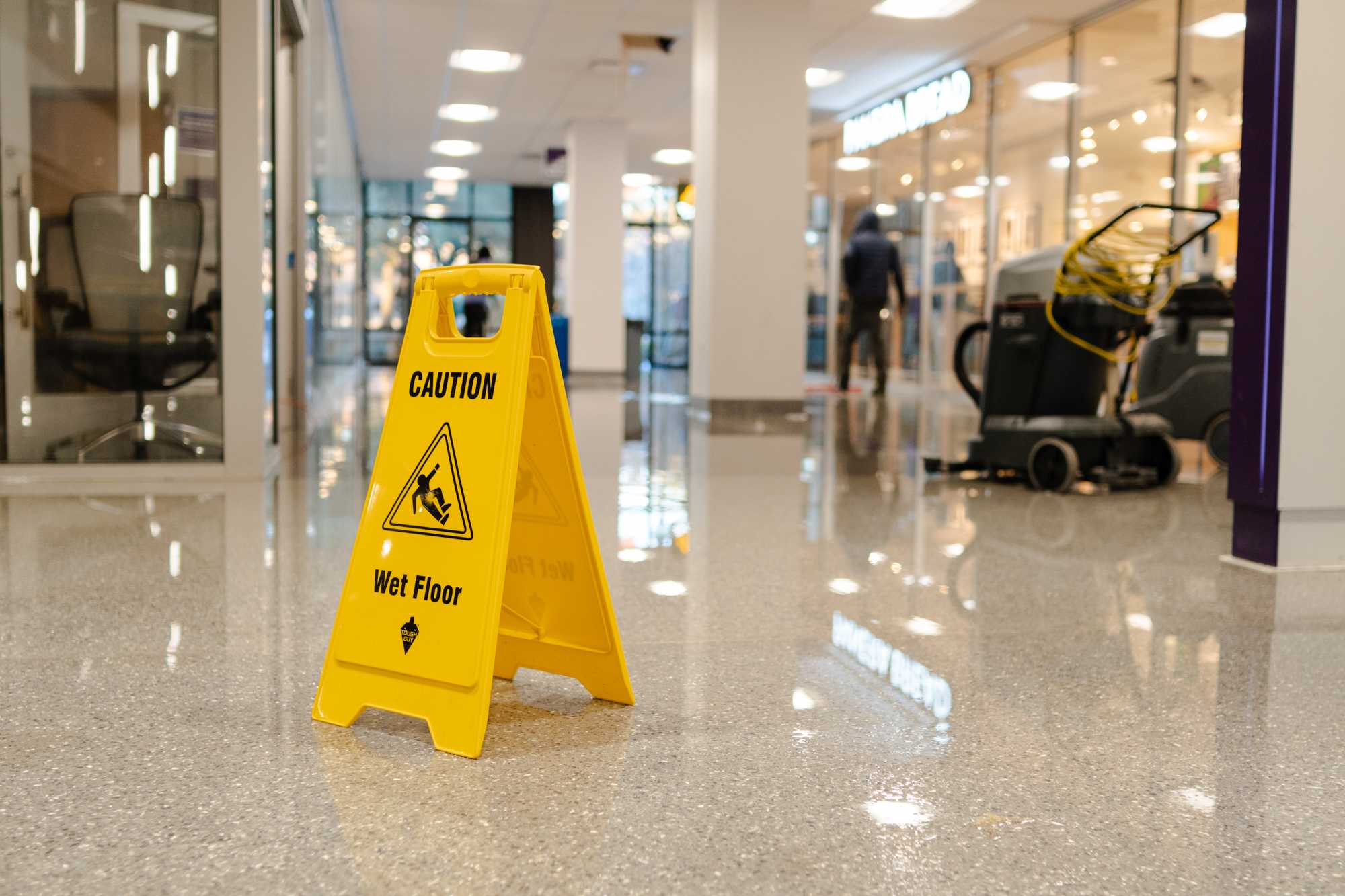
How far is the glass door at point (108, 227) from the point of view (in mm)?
4766

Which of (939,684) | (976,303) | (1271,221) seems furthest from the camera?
(976,303)

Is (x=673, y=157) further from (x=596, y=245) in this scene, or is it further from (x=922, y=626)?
(x=922, y=626)

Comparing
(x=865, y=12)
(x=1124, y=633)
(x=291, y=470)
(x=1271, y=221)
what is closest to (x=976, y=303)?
(x=865, y=12)

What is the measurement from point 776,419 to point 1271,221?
589cm

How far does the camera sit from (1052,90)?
10.9 m

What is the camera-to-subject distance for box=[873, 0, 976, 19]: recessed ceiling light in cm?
962

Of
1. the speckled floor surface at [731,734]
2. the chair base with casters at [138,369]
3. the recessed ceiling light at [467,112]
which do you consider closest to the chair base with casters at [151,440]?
the chair base with casters at [138,369]

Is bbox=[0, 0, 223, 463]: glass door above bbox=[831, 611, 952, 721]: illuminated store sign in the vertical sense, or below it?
above

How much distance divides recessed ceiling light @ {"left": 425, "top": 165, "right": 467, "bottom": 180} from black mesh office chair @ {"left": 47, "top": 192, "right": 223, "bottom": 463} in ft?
51.4

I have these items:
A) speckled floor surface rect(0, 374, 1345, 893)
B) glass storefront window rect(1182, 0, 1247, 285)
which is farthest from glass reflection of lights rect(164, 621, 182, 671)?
glass storefront window rect(1182, 0, 1247, 285)

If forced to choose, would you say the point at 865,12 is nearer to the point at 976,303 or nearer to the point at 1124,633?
the point at 976,303

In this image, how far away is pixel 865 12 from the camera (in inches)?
392

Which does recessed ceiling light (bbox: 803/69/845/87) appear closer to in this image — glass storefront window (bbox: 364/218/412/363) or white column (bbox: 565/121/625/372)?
white column (bbox: 565/121/625/372)

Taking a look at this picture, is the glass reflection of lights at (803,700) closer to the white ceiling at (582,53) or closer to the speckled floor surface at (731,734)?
the speckled floor surface at (731,734)
